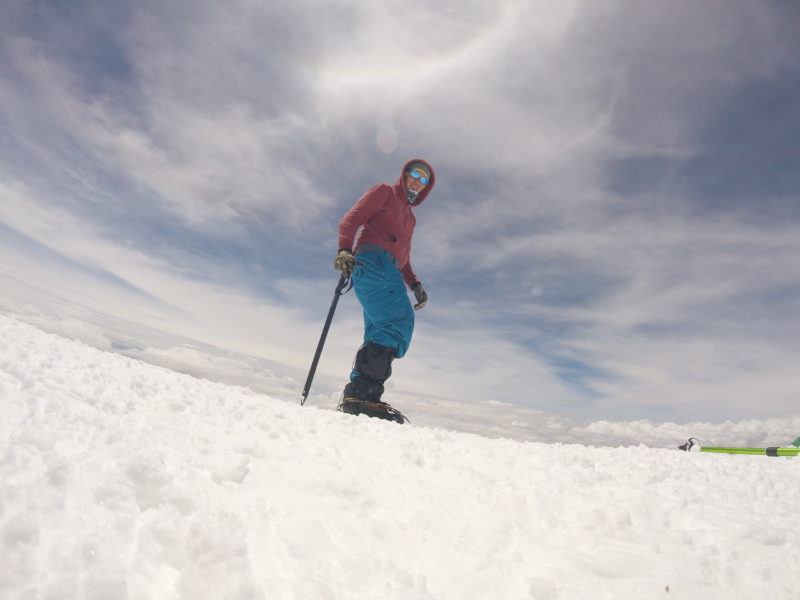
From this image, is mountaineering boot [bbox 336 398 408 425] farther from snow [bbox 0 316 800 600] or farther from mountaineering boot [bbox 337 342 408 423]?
snow [bbox 0 316 800 600]

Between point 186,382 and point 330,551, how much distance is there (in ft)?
8.91

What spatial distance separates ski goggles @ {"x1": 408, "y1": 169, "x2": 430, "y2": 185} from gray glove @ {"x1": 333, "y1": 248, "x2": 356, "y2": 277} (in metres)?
1.88

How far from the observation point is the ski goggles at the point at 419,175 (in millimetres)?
6051

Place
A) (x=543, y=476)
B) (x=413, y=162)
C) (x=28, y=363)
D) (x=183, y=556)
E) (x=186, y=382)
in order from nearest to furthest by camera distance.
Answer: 1. (x=183, y=556)
2. (x=543, y=476)
3. (x=28, y=363)
4. (x=186, y=382)
5. (x=413, y=162)

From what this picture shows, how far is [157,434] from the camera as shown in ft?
6.54

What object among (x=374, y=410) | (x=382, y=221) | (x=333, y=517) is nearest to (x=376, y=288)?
(x=382, y=221)

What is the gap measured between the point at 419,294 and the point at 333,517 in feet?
16.7

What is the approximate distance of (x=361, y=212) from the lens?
5195 mm

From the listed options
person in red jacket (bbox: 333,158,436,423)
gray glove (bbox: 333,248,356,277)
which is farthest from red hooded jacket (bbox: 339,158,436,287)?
gray glove (bbox: 333,248,356,277)

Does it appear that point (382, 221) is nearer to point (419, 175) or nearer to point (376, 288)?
point (376, 288)

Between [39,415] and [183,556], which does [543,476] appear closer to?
[183,556]

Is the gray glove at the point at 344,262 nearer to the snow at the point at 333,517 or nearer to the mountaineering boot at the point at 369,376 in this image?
the mountaineering boot at the point at 369,376

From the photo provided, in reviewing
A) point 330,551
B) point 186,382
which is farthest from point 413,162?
point 330,551

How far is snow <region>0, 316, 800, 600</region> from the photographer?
123 cm
